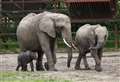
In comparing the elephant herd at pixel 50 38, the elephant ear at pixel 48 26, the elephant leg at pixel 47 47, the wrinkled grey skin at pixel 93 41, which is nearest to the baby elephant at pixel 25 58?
the elephant herd at pixel 50 38

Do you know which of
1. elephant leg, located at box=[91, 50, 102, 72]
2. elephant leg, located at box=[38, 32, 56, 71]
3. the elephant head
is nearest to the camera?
the elephant head

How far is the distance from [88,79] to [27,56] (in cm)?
339

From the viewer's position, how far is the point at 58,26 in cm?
1684

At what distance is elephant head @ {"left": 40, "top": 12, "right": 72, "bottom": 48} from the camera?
55.1 feet

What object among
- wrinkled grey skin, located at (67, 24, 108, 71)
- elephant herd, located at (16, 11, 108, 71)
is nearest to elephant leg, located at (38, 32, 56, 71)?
elephant herd, located at (16, 11, 108, 71)

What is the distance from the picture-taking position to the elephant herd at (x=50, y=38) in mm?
16844

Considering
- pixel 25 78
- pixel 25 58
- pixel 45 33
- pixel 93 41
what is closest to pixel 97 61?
pixel 93 41

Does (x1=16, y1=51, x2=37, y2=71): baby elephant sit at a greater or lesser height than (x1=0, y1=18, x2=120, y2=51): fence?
greater

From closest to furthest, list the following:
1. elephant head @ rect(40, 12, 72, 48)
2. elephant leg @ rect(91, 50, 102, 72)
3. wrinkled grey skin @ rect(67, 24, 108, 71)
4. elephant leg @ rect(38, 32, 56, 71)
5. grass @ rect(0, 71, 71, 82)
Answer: grass @ rect(0, 71, 71, 82)
elephant head @ rect(40, 12, 72, 48)
elephant leg @ rect(38, 32, 56, 71)
elephant leg @ rect(91, 50, 102, 72)
wrinkled grey skin @ rect(67, 24, 108, 71)

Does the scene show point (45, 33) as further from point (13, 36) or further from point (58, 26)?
point (13, 36)

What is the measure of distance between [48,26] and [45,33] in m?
0.26

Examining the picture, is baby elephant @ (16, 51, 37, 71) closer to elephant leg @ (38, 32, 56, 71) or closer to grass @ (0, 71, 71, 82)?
elephant leg @ (38, 32, 56, 71)

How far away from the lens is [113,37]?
1211 inches

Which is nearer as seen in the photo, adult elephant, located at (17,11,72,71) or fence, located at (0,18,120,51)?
adult elephant, located at (17,11,72,71)
